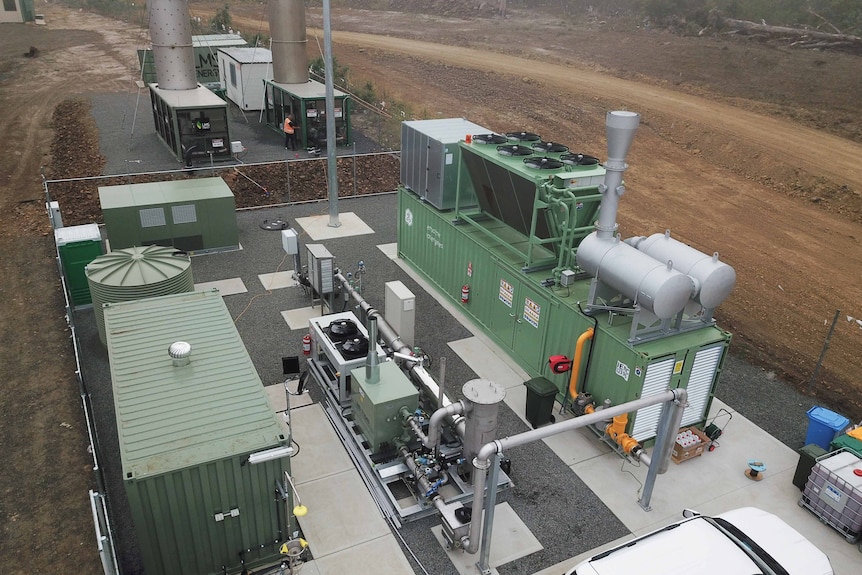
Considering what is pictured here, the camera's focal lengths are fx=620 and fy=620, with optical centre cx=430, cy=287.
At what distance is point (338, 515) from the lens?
969cm

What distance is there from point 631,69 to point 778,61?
9.24m

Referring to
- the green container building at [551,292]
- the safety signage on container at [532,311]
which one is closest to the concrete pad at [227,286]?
the green container building at [551,292]

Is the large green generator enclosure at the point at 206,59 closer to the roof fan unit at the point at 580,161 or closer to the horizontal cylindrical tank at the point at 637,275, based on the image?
the roof fan unit at the point at 580,161

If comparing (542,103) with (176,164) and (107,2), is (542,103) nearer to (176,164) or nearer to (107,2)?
(176,164)

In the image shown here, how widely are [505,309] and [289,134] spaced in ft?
56.8

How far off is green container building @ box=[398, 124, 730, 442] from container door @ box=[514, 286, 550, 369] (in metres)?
0.02

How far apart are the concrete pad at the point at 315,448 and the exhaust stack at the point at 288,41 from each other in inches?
825

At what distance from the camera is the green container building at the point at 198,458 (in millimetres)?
7461

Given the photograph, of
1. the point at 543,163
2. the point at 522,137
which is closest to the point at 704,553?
the point at 543,163

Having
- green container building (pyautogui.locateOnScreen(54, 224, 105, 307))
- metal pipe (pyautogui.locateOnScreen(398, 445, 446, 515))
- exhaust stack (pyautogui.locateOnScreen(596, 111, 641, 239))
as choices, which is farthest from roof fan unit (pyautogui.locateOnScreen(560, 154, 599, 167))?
green container building (pyautogui.locateOnScreen(54, 224, 105, 307))

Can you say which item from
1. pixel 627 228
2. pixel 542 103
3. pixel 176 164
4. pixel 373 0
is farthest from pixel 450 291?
pixel 373 0

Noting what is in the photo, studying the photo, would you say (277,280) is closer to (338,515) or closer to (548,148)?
(548,148)

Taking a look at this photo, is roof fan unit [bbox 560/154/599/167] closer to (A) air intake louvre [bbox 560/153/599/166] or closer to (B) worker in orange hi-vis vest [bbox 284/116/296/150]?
(A) air intake louvre [bbox 560/153/599/166]

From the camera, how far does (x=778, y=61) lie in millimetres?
38125
